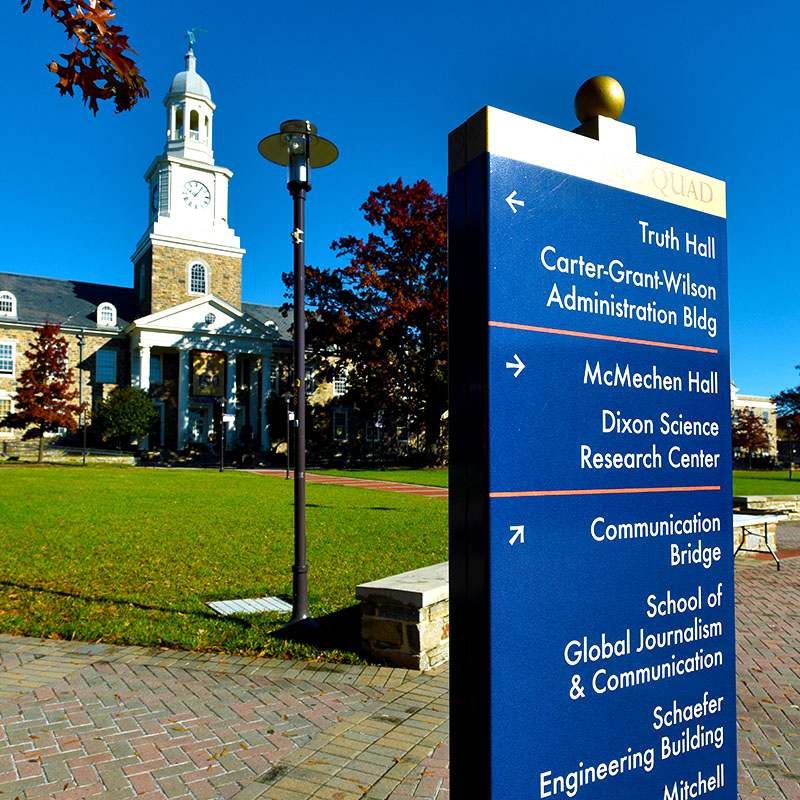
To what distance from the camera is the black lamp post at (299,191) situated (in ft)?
20.9

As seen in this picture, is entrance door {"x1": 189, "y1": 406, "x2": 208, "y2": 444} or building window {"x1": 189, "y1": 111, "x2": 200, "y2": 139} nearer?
entrance door {"x1": 189, "y1": 406, "x2": 208, "y2": 444}

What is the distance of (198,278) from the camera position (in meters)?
47.7

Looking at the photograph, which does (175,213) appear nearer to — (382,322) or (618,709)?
(382,322)

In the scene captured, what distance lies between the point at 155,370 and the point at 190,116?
1837cm

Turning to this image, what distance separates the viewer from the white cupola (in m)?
47.3

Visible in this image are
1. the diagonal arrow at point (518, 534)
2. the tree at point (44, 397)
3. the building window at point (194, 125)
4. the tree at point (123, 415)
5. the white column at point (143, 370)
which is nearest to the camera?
the diagonal arrow at point (518, 534)

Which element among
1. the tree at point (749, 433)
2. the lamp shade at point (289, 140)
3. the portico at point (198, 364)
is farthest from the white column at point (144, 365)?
the tree at point (749, 433)

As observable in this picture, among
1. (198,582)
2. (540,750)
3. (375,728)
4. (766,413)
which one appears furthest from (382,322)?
(766,413)

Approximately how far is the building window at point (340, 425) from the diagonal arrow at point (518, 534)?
5174 cm

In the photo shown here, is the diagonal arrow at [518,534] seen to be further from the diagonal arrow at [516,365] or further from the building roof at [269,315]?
the building roof at [269,315]

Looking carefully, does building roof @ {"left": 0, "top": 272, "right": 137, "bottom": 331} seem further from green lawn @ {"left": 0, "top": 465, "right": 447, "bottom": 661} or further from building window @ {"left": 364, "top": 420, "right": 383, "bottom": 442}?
green lawn @ {"left": 0, "top": 465, "right": 447, "bottom": 661}

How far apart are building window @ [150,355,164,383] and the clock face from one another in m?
11.1

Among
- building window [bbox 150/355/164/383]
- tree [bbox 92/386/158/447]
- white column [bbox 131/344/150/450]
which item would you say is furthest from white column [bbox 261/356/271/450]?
tree [bbox 92/386/158/447]

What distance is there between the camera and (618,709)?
6.31ft
